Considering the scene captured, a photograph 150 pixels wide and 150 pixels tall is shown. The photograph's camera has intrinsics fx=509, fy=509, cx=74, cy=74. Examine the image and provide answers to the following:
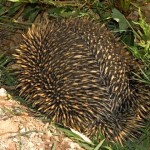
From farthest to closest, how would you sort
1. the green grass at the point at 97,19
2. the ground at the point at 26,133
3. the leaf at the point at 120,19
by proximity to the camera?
the leaf at the point at 120,19
the green grass at the point at 97,19
the ground at the point at 26,133

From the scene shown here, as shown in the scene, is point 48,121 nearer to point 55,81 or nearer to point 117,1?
point 55,81

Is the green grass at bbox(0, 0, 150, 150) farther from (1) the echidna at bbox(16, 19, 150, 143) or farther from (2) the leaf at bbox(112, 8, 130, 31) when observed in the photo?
(1) the echidna at bbox(16, 19, 150, 143)

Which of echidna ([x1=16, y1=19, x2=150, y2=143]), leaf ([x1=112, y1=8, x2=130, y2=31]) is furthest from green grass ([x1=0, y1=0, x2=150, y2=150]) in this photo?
echidna ([x1=16, y1=19, x2=150, y2=143])

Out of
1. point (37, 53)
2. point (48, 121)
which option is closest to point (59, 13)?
point (37, 53)

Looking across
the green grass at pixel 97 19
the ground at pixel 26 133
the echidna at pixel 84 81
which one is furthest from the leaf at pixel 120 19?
the ground at pixel 26 133

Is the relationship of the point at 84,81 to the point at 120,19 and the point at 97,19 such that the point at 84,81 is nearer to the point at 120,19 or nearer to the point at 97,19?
the point at 120,19

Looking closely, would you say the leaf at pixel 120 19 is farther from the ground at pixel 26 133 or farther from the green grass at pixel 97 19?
the ground at pixel 26 133
